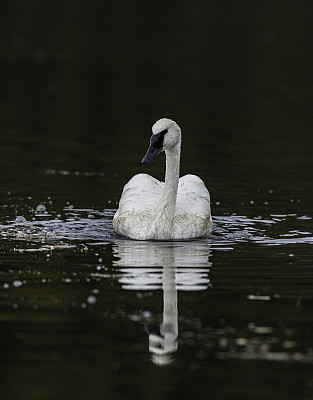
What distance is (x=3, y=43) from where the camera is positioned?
45.2 m

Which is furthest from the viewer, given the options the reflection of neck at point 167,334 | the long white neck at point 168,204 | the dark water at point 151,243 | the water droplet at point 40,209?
the water droplet at point 40,209

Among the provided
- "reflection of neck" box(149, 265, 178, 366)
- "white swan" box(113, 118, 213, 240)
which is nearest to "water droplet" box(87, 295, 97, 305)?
"reflection of neck" box(149, 265, 178, 366)

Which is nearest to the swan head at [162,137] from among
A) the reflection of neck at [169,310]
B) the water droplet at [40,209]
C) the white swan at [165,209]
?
the white swan at [165,209]

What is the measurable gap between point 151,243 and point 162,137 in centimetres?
146

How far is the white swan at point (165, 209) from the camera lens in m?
15.1

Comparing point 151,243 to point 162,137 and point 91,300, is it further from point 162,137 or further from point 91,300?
point 91,300

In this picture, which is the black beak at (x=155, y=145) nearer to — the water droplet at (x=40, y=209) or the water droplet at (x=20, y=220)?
the water droplet at (x=20, y=220)

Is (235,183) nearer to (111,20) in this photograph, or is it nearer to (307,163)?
(307,163)

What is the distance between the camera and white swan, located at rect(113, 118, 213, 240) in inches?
595

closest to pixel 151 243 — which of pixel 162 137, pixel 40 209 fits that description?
pixel 162 137

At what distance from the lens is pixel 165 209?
15188mm

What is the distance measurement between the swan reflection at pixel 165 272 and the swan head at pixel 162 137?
1203 millimetres

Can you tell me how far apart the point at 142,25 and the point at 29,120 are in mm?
26758

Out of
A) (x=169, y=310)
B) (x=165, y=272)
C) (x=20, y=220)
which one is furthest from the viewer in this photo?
(x=20, y=220)
